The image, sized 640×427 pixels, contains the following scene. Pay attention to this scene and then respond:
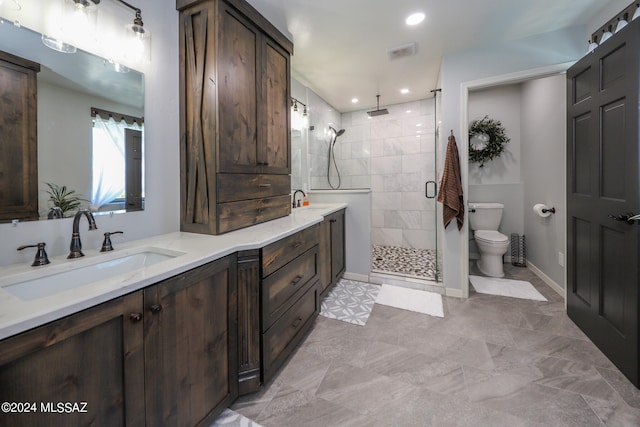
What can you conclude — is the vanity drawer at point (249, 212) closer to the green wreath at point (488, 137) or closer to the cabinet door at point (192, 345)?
the cabinet door at point (192, 345)

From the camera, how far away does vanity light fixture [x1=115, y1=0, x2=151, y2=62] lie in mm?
1322

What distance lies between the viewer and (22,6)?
39.3 inches

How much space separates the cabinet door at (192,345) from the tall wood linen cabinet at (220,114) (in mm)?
503

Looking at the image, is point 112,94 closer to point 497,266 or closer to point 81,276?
point 81,276

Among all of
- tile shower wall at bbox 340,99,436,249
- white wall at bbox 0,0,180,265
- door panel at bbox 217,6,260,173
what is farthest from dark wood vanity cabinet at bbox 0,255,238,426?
tile shower wall at bbox 340,99,436,249

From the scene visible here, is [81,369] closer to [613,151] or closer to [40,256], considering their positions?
[40,256]

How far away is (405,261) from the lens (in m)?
3.69

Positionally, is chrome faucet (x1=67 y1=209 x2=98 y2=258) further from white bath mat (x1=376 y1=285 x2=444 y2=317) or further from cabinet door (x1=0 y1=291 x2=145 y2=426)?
white bath mat (x1=376 y1=285 x2=444 y2=317)

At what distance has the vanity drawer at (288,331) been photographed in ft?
4.61

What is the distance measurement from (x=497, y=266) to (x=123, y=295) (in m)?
3.61

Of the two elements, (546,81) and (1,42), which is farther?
(546,81)

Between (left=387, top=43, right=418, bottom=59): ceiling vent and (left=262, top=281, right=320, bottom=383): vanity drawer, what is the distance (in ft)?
7.63

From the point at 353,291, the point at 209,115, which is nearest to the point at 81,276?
the point at 209,115

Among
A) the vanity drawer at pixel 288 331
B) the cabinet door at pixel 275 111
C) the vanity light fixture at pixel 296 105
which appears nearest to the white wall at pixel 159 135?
the cabinet door at pixel 275 111
